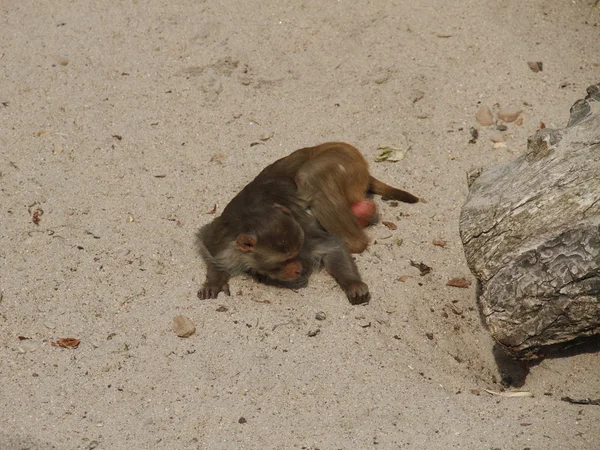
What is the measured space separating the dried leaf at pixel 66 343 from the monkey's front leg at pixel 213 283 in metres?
0.92

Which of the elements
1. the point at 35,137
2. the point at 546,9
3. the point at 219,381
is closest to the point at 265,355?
the point at 219,381

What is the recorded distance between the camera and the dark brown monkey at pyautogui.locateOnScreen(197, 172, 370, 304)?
6.36 meters

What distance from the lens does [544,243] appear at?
506 cm

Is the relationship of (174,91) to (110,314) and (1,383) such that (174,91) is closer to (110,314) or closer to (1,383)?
(110,314)

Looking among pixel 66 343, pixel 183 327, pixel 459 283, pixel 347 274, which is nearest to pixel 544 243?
pixel 459 283

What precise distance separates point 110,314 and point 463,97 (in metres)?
3.86

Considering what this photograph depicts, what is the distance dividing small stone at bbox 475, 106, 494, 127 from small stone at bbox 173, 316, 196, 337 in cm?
340

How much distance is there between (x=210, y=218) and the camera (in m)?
6.98

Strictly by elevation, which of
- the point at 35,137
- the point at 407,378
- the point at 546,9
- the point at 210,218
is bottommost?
the point at 35,137

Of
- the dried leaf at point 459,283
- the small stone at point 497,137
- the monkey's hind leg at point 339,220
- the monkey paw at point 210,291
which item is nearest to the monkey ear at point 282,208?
the monkey's hind leg at point 339,220

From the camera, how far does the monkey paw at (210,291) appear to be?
20.3ft

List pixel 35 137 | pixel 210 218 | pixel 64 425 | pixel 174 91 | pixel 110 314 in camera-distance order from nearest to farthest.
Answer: pixel 64 425
pixel 110 314
pixel 210 218
pixel 35 137
pixel 174 91

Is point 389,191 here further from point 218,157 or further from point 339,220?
point 218,157

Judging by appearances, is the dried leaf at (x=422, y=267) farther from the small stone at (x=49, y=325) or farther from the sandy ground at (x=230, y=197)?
the small stone at (x=49, y=325)
